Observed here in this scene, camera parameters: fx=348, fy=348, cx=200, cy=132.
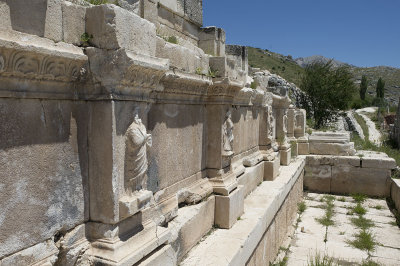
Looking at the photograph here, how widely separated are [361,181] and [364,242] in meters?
4.12

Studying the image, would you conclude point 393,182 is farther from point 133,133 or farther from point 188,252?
point 133,133

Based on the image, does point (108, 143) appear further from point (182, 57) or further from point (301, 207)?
point (301, 207)

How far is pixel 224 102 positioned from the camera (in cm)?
447

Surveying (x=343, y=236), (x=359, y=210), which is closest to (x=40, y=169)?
(x=343, y=236)

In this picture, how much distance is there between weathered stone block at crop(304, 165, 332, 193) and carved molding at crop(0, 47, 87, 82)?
9688 mm

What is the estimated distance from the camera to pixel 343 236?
7309 mm

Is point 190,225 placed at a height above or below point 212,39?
below

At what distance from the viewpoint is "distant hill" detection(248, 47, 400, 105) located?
5322cm

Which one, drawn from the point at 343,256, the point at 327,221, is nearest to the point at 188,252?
the point at 343,256

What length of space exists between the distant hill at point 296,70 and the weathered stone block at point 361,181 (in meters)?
37.2

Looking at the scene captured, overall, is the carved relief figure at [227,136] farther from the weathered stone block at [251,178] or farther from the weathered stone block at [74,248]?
the weathered stone block at [74,248]

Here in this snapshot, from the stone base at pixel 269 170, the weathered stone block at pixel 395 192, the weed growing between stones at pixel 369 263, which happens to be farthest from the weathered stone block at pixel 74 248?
the weathered stone block at pixel 395 192

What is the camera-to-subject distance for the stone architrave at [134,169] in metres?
2.54

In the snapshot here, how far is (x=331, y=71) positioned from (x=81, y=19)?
77.9 feet
